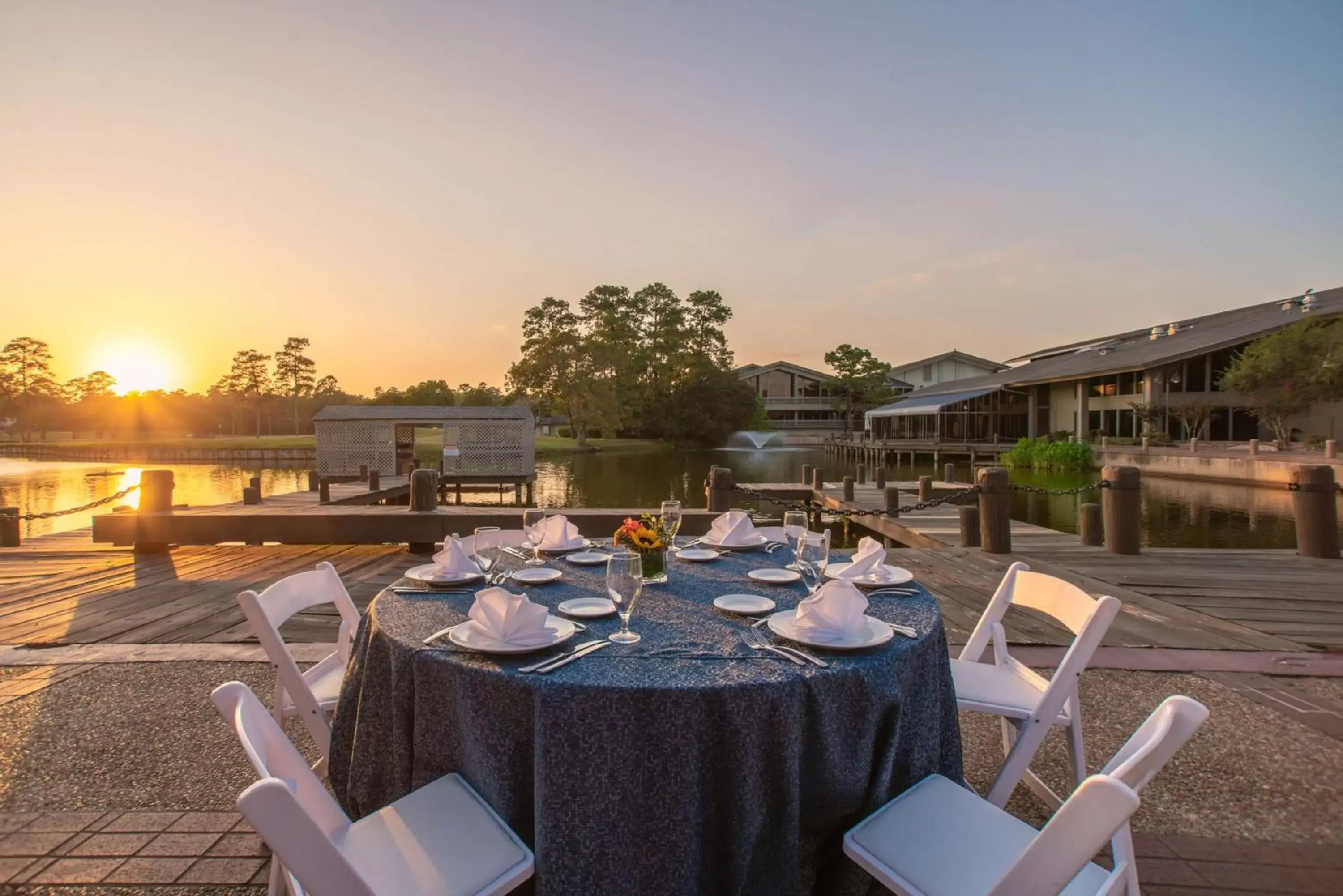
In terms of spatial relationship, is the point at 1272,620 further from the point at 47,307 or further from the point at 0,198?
the point at 47,307

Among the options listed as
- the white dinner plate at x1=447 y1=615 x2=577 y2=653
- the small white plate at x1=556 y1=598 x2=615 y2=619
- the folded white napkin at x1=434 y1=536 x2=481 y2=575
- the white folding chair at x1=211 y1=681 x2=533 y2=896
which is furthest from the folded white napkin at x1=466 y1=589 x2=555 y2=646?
the folded white napkin at x1=434 y1=536 x2=481 y2=575

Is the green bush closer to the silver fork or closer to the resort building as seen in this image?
the resort building

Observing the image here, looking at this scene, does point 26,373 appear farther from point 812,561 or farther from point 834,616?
point 834,616

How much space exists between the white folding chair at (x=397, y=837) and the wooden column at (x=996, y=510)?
642 cm

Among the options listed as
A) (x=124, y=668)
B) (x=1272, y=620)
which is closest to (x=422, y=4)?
(x=124, y=668)

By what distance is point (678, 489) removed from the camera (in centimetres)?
2236

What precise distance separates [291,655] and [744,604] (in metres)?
1.61

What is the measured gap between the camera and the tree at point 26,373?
A: 51.1 meters

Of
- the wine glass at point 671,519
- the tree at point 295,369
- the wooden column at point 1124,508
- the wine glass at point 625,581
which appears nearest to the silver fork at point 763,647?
the wine glass at point 625,581

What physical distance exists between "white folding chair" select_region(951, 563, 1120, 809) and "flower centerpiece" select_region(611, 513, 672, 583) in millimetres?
1072

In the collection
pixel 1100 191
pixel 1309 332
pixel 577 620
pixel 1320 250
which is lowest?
pixel 577 620

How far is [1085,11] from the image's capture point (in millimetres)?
9109

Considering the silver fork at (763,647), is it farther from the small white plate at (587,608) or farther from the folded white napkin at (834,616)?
the small white plate at (587,608)

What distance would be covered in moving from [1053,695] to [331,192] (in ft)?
41.3
